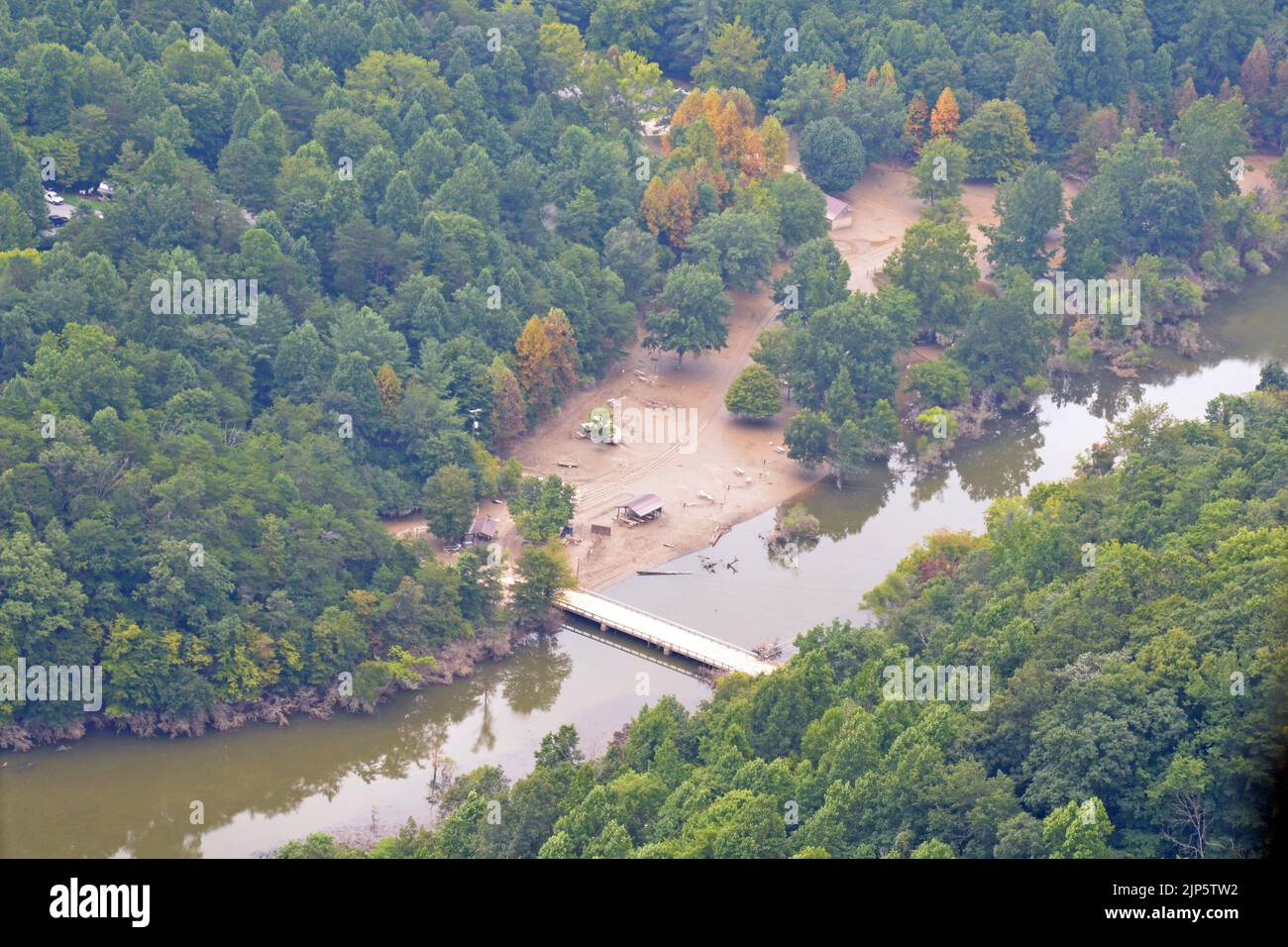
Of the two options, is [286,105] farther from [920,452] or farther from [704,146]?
[920,452]

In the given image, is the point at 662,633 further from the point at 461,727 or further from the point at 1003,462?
the point at 1003,462

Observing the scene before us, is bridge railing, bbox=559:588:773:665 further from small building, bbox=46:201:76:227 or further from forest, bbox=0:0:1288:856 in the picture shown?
small building, bbox=46:201:76:227

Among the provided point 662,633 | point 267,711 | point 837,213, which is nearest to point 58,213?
point 267,711

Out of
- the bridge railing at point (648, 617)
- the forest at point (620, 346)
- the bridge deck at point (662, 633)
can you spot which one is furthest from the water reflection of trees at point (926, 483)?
the bridge deck at point (662, 633)
